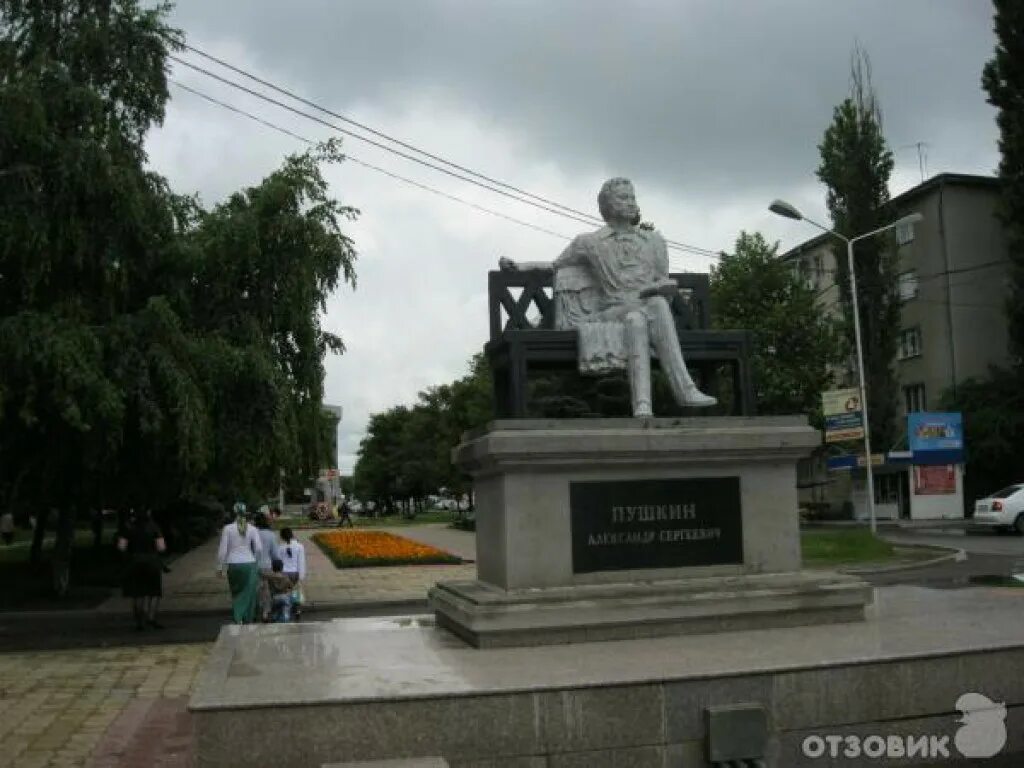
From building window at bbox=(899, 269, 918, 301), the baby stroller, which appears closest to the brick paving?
the baby stroller

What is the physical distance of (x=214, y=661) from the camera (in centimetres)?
621

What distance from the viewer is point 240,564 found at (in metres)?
13.6

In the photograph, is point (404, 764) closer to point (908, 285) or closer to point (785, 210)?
point (785, 210)

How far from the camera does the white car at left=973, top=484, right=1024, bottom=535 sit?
3009cm

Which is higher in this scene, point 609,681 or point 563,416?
point 563,416

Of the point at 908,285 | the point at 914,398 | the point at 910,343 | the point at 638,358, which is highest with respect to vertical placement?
the point at 908,285

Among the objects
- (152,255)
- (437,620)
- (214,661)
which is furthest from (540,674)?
(152,255)

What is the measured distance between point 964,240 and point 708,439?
131 feet

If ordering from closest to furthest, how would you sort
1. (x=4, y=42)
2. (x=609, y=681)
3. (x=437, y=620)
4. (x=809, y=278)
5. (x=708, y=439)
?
(x=609, y=681) < (x=708, y=439) < (x=437, y=620) < (x=4, y=42) < (x=809, y=278)

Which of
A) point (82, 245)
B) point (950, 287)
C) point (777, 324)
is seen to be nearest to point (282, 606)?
point (82, 245)

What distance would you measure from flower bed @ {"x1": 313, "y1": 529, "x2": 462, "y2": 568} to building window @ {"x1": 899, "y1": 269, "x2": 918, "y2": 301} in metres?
23.5

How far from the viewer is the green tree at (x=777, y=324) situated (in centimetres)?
3919

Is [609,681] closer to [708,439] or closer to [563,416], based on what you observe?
[708,439]

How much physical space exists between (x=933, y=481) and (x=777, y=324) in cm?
853
